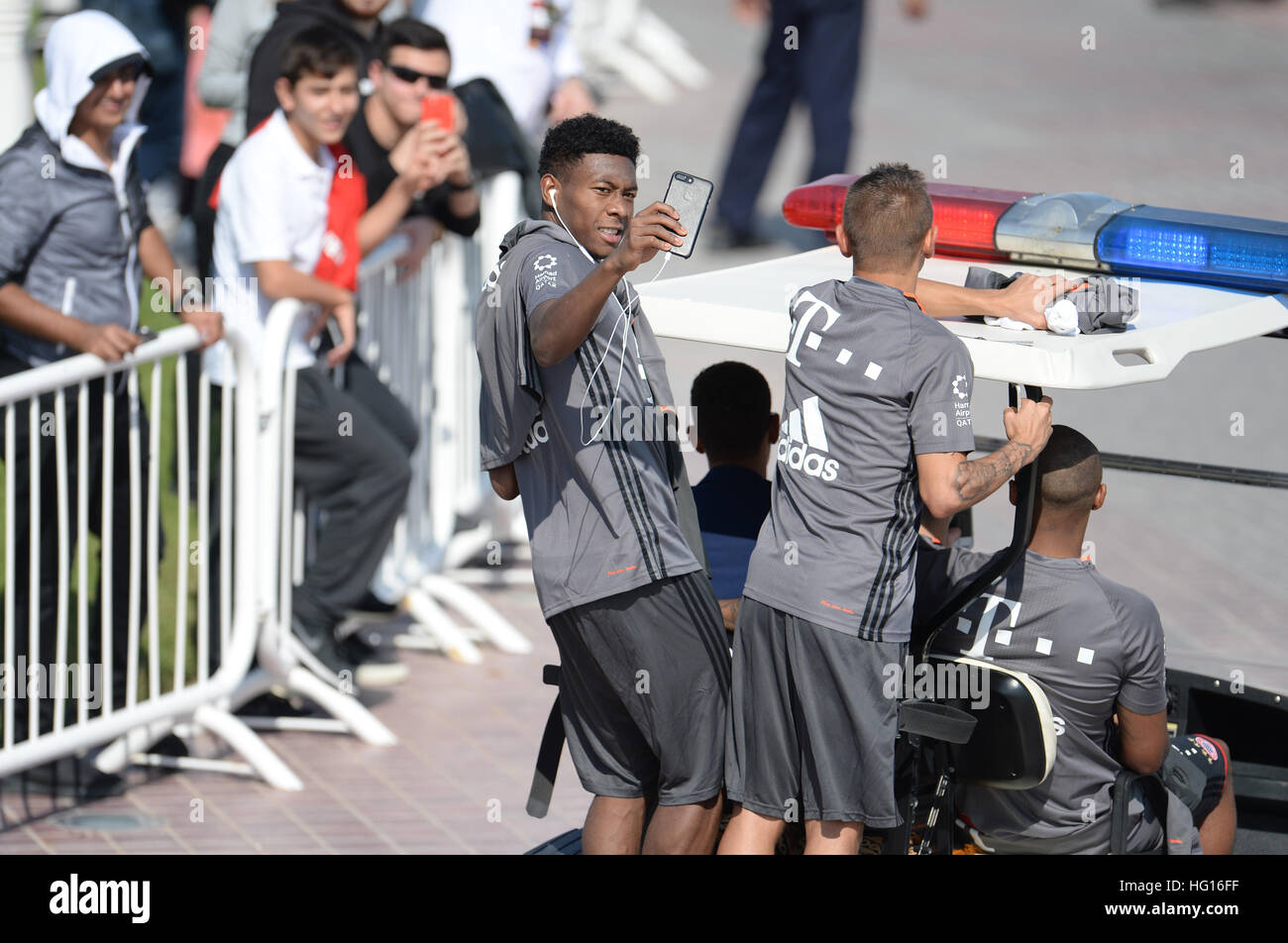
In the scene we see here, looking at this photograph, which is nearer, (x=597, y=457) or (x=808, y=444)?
(x=808, y=444)

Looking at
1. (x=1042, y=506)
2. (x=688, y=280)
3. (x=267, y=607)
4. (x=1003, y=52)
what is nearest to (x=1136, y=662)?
(x=1042, y=506)

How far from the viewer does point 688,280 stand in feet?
13.4

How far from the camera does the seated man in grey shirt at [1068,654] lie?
371cm

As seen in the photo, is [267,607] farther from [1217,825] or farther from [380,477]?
[1217,825]

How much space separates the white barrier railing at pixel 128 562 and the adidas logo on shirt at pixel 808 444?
8.75ft

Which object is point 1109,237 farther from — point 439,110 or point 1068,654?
point 439,110

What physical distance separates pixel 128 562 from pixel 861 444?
3037 millimetres

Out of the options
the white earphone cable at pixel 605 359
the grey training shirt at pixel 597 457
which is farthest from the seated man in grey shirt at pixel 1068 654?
the white earphone cable at pixel 605 359

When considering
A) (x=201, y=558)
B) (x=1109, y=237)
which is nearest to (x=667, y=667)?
(x=1109, y=237)

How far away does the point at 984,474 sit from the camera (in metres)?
3.40

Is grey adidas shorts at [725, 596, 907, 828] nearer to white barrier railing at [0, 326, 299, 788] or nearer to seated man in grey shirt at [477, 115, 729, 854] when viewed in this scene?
seated man in grey shirt at [477, 115, 729, 854]

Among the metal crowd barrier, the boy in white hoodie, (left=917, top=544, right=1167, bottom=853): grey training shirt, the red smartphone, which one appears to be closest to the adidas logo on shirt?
(left=917, top=544, right=1167, bottom=853): grey training shirt

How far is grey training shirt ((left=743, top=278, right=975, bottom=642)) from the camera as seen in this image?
3439 mm
